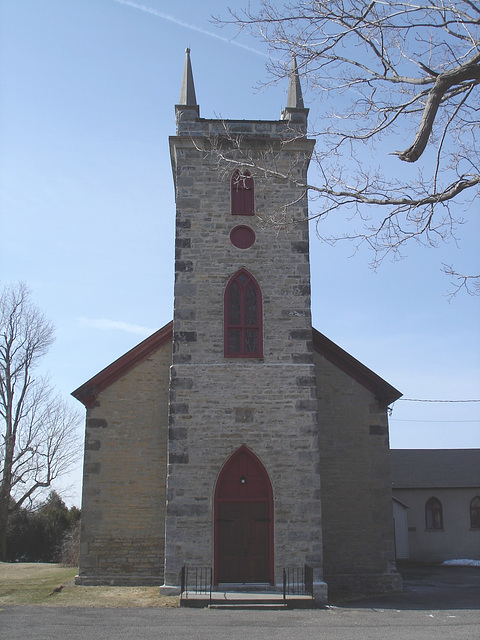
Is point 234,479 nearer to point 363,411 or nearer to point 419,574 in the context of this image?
point 363,411

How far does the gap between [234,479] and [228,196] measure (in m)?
7.19

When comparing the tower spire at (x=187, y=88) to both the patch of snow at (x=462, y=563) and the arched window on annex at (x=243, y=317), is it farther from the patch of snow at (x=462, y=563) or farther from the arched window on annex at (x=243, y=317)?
the patch of snow at (x=462, y=563)

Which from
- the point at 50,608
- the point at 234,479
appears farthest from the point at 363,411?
the point at 50,608

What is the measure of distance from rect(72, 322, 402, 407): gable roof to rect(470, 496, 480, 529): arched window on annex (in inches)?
632

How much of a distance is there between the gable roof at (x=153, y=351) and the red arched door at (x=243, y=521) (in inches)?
170

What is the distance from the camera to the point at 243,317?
1639 cm

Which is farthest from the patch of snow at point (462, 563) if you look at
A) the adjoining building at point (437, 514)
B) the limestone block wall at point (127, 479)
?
the limestone block wall at point (127, 479)

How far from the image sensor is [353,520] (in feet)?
57.9

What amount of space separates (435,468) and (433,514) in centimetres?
283

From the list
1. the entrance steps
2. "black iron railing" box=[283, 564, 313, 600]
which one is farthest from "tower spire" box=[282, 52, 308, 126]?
the entrance steps

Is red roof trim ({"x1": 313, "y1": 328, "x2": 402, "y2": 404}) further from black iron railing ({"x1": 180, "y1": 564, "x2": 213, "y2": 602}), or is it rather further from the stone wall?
the stone wall

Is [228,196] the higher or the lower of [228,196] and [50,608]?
the higher

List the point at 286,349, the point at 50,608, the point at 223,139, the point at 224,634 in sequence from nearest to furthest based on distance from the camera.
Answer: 1. the point at 224,634
2. the point at 50,608
3. the point at 286,349
4. the point at 223,139

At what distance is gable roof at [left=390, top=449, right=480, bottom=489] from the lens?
3158 cm
